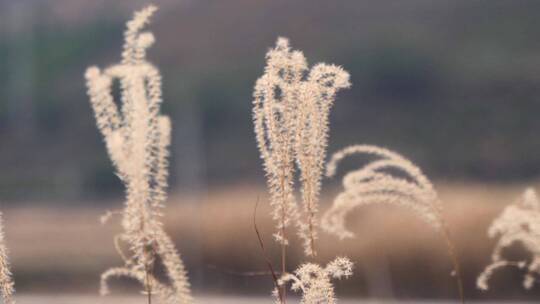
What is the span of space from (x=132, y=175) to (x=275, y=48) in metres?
0.36

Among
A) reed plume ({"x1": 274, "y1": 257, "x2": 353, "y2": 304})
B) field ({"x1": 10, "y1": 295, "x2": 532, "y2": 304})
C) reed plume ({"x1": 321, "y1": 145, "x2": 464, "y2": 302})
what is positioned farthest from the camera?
field ({"x1": 10, "y1": 295, "x2": 532, "y2": 304})

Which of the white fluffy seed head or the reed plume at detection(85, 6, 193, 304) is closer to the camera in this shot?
the reed plume at detection(85, 6, 193, 304)

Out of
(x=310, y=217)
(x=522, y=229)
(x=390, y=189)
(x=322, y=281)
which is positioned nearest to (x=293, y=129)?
(x=310, y=217)

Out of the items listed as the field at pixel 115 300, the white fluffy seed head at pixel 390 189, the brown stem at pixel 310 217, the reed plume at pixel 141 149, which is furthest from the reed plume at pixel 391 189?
the field at pixel 115 300

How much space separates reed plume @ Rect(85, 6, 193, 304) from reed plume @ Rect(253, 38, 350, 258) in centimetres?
20

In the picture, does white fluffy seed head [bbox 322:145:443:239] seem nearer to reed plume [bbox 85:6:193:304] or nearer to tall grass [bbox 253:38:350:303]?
tall grass [bbox 253:38:350:303]

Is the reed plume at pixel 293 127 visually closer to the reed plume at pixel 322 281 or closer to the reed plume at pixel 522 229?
the reed plume at pixel 322 281

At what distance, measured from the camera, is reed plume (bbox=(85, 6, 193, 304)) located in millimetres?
1746

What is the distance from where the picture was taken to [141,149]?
1.75 m

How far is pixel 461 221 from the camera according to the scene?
12406 millimetres

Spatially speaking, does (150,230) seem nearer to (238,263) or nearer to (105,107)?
(105,107)

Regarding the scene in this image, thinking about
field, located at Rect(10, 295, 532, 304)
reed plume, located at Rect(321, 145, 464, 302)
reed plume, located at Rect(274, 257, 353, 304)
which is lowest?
reed plume, located at Rect(274, 257, 353, 304)

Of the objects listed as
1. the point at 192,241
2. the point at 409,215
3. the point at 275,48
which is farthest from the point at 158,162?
the point at 192,241

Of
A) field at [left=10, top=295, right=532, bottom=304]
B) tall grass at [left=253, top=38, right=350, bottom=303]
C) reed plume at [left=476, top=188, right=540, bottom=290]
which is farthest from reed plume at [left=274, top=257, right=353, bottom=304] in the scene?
field at [left=10, top=295, right=532, bottom=304]
